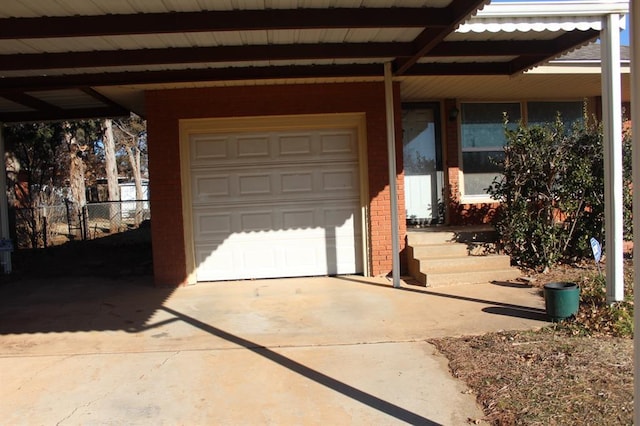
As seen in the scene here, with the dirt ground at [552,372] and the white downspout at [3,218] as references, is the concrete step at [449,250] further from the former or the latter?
the white downspout at [3,218]

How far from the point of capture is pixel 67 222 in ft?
53.2

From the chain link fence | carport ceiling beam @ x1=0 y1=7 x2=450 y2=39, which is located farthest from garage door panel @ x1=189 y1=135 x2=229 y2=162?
the chain link fence

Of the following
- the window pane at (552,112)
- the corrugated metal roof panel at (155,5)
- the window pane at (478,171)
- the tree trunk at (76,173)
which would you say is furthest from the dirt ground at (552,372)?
the tree trunk at (76,173)

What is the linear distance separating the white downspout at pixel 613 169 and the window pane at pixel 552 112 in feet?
15.1

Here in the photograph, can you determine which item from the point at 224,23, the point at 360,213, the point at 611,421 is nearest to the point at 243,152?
the point at 360,213

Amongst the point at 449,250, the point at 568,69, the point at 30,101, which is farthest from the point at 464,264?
the point at 30,101

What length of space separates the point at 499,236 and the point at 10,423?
6.95 metres

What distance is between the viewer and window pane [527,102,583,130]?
10.4 metres

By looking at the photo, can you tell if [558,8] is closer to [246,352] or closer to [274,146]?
[274,146]

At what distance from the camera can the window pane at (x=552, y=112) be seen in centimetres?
1038

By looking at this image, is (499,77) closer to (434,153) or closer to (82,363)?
(434,153)

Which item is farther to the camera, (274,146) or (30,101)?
(30,101)

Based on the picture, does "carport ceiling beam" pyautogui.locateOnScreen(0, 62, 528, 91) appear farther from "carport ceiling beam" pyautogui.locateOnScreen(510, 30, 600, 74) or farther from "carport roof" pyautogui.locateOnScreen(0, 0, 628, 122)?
"carport ceiling beam" pyautogui.locateOnScreen(510, 30, 600, 74)

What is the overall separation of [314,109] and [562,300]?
4.76 m
